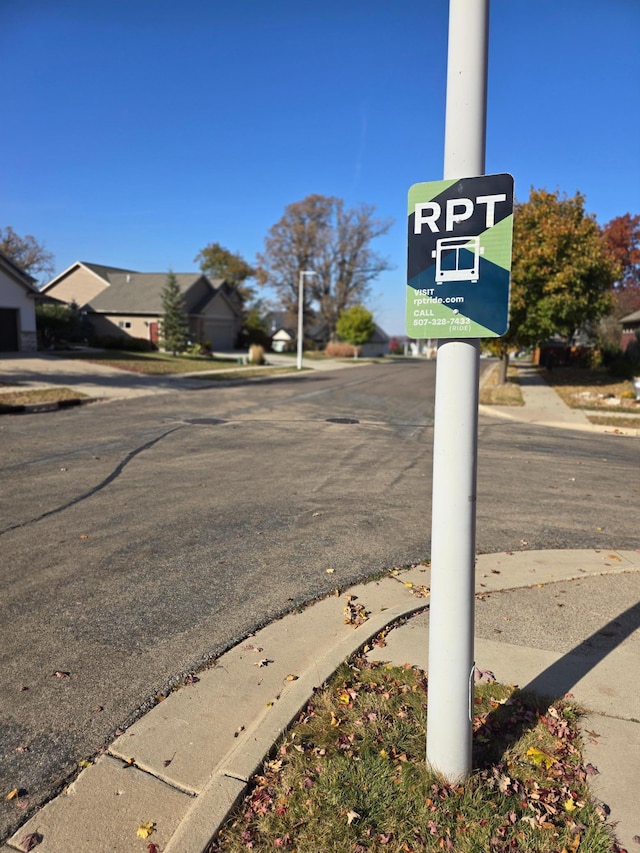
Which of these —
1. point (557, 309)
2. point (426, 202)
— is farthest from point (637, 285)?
point (426, 202)

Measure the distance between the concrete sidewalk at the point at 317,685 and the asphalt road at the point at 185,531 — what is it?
0.68ft

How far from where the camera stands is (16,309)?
101 ft

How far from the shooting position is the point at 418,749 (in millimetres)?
2875

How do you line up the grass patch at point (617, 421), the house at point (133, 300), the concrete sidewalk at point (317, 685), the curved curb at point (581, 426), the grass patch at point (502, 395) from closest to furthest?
1. the concrete sidewalk at point (317, 685)
2. the curved curb at point (581, 426)
3. the grass patch at point (617, 421)
4. the grass patch at point (502, 395)
5. the house at point (133, 300)

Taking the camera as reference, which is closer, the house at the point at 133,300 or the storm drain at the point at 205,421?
the storm drain at the point at 205,421

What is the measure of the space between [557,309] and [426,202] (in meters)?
21.3

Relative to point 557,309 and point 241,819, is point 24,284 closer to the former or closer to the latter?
point 557,309

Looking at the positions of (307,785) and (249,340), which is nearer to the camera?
(307,785)

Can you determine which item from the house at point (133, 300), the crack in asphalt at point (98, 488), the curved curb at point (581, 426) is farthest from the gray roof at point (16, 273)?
the curved curb at point (581, 426)

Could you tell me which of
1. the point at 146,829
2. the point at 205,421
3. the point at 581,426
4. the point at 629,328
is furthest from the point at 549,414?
the point at 629,328

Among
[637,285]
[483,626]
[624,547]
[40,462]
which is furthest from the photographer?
[637,285]

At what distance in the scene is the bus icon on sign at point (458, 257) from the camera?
2.41 m

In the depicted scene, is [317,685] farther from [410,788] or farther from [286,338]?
[286,338]

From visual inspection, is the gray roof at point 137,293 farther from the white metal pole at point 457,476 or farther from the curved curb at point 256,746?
the white metal pole at point 457,476
